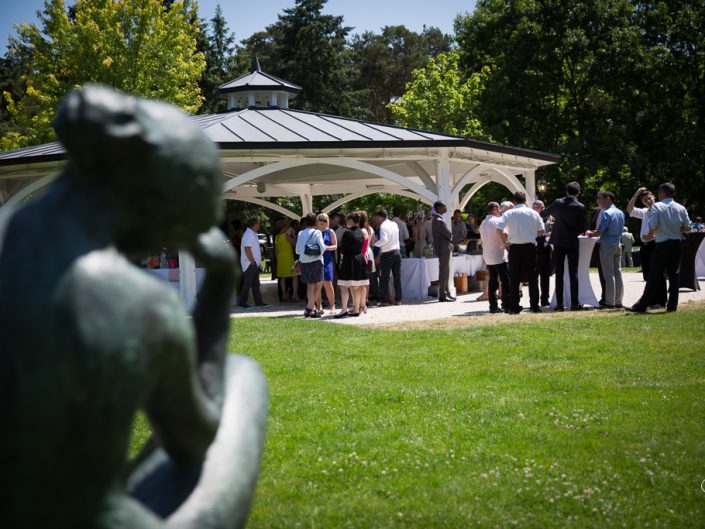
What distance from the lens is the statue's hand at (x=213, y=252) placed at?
6.81 feet

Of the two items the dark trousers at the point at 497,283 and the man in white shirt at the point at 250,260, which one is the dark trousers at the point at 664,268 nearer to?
the dark trousers at the point at 497,283

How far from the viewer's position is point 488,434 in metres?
5.81

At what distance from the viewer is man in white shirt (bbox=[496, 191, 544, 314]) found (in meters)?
13.0

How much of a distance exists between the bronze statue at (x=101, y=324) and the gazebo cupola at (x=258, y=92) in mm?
21060

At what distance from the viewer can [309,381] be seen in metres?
7.93

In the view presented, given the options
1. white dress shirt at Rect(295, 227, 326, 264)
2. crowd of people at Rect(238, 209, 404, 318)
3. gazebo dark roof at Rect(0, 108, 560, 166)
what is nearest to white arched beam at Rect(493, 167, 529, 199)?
gazebo dark roof at Rect(0, 108, 560, 166)

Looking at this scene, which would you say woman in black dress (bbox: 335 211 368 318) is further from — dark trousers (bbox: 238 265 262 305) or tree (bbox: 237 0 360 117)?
tree (bbox: 237 0 360 117)

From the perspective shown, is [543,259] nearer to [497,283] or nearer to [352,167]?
[497,283]

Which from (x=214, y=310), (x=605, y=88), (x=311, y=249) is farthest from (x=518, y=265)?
(x=605, y=88)

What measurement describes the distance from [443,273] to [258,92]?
30.3 ft

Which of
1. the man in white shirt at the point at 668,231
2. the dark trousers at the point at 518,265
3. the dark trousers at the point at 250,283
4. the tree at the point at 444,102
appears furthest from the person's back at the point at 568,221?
the tree at the point at 444,102

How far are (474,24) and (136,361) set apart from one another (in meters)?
39.3

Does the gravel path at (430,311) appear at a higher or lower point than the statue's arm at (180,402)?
lower

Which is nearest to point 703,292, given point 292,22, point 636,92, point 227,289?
point 227,289
